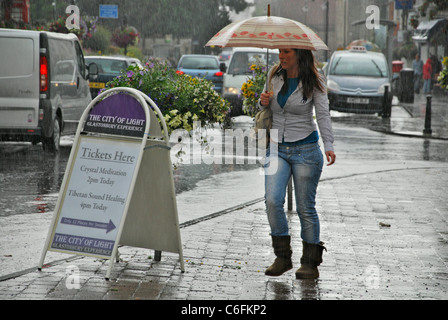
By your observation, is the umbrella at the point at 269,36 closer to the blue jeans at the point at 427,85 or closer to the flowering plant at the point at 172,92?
the flowering plant at the point at 172,92

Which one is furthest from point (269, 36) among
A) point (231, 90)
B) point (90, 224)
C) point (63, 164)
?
point (231, 90)

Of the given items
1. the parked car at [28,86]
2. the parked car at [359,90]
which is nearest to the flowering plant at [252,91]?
the parked car at [28,86]

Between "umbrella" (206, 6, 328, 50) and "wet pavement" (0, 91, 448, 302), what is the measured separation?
172cm

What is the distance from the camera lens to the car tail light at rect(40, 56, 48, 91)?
1373 centimetres

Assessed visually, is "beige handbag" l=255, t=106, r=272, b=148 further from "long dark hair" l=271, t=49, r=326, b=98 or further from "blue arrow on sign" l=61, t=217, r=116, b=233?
"blue arrow on sign" l=61, t=217, r=116, b=233

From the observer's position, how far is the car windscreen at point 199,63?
32.5 meters

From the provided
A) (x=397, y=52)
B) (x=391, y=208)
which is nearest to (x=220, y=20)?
(x=397, y=52)

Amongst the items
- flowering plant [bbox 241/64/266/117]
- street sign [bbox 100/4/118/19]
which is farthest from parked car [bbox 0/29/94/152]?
street sign [bbox 100/4/118/19]

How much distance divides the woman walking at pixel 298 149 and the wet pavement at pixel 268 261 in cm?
23

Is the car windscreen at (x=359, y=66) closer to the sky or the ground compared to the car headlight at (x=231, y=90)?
closer to the sky

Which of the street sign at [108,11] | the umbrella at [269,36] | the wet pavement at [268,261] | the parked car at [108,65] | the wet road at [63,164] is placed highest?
the street sign at [108,11]

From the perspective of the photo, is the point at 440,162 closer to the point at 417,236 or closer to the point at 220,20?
the point at 417,236

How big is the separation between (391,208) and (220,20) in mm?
78016

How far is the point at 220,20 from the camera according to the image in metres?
85.9
